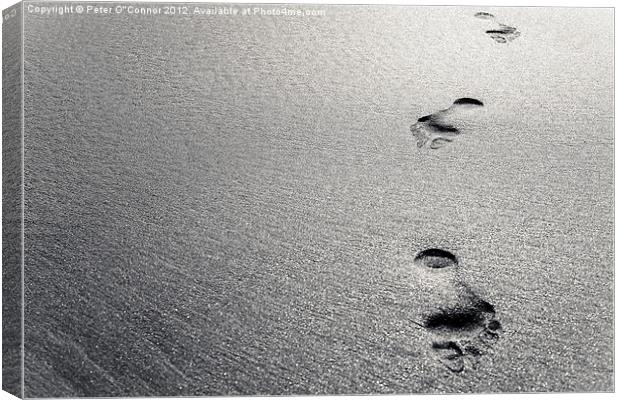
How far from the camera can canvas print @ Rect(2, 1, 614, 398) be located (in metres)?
1.54

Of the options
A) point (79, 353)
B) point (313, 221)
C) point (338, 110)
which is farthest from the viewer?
point (338, 110)

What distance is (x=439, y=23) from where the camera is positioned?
1669 mm

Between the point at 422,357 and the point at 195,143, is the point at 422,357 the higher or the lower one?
the lower one

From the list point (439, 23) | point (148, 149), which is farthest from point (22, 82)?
point (439, 23)

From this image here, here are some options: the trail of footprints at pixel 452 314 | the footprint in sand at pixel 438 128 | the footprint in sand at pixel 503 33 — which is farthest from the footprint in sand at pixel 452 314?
the footprint in sand at pixel 503 33

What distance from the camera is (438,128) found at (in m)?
1.77

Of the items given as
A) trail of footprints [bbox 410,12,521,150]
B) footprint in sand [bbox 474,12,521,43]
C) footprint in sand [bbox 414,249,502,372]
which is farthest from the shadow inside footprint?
footprint in sand [bbox 474,12,521,43]

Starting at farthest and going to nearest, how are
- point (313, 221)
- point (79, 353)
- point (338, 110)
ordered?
point (338, 110)
point (313, 221)
point (79, 353)

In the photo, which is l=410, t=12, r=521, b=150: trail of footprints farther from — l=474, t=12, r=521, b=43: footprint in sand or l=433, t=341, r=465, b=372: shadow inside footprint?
l=433, t=341, r=465, b=372: shadow inside footprint

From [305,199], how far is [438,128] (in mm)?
318

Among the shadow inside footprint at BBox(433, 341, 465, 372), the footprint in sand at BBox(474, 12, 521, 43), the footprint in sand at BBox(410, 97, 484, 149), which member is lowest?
the shadow inside footprint at BBox(433, 341, 465, 372)

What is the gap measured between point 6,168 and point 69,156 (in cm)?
11

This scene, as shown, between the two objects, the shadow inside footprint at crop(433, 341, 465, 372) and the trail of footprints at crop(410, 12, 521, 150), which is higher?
the trail of footprints at crop(410, 12, 521, 150)

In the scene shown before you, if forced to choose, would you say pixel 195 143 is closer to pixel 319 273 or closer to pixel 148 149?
pixel 148 149
